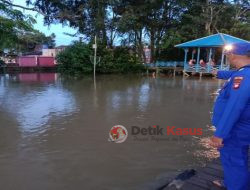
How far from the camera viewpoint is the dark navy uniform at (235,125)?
1855mm

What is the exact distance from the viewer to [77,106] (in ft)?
27.8

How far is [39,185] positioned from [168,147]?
238 centimetres

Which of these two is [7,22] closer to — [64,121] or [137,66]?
[64,121]

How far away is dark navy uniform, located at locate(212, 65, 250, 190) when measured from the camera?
1855 mm

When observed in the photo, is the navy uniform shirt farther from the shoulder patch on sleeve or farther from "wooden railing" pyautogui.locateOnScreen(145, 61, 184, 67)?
"wooden railing" pyautogui.locateOnScreen(145, 61, 184, 67)

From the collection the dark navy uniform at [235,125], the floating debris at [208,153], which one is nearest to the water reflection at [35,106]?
the floating debris at [208,153]

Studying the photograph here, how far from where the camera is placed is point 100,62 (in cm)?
2041

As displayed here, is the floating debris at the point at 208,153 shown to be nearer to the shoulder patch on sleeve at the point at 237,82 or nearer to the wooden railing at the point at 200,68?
the shoulder patch on sleeve at the point at 237,82

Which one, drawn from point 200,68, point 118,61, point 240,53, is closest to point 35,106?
point 240,53

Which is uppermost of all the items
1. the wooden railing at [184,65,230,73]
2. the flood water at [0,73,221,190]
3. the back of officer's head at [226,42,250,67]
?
the back of officer's head at [226,42,250,67]

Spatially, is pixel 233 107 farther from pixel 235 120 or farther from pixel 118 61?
pixel 118 61

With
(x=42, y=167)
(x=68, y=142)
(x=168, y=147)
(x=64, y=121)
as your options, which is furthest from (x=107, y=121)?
(x=42, y=167)

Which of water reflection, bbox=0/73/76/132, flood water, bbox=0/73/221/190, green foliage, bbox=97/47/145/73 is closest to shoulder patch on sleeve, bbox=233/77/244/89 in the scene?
flood water, bbox=0/73/221/190

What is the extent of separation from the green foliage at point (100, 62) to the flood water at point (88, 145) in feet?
36.8
